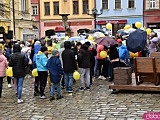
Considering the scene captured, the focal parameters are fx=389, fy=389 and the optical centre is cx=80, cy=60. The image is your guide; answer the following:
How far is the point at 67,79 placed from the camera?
12.5 meters

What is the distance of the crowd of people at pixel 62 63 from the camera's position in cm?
1124

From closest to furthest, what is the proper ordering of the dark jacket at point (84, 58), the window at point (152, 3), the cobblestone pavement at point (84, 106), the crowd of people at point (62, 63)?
the cobblestone pavement at point (84, 106) < the crowd of people at point (62, 63) < the dark jacket at point (84, 58) < the window at point (152, 3)

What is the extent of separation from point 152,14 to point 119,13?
4242 millimetres

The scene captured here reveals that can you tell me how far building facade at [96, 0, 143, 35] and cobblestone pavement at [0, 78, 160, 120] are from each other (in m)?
33.5

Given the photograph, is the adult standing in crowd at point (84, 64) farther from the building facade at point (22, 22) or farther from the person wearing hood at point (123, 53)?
the building facade at point (22, 22)

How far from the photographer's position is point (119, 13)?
152 ft

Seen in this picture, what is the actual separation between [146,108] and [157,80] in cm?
216

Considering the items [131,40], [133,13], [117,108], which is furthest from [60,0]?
[117,108]

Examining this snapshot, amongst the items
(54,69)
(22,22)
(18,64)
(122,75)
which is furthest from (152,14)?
(18,64)

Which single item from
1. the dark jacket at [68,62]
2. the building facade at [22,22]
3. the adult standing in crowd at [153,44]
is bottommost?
the dark jacket at [68,62]

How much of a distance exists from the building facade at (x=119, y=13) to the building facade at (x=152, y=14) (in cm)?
85

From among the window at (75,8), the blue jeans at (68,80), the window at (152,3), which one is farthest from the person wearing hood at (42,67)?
the window at (75,8)

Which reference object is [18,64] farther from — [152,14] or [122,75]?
[152,14]

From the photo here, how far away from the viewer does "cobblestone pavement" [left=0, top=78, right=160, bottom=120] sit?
9195mm
